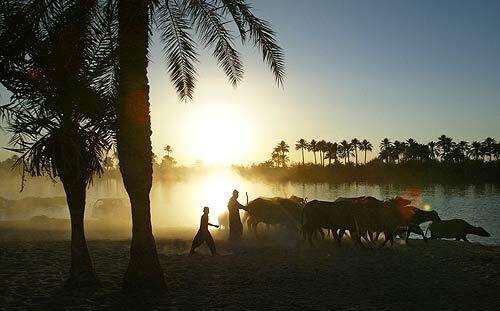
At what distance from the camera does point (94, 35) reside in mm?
10562

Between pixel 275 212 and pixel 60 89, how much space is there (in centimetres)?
1392

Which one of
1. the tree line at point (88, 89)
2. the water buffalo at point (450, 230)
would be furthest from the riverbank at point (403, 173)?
the tree line at point (88, 89)

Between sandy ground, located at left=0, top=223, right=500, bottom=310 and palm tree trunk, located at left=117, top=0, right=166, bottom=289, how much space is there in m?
1.27

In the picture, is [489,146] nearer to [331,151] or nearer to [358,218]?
[331,151]

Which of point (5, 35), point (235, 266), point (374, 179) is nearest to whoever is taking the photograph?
point (5, 35)

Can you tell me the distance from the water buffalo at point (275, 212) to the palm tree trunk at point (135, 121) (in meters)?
12.1

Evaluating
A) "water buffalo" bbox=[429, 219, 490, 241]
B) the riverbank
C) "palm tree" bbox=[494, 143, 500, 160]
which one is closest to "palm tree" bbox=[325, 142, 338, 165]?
the riverbank

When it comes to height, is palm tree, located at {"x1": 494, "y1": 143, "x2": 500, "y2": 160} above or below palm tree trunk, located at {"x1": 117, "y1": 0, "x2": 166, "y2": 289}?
above

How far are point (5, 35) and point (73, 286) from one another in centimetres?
553

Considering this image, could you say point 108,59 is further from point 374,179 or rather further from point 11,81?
point 374,179

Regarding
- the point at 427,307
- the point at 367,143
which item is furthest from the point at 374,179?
the point at 427,307

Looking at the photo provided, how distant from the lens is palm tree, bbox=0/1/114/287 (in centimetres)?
920

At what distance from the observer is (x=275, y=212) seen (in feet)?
71.9

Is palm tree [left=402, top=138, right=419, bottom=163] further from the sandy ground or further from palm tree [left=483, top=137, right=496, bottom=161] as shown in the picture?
the sandy ground
